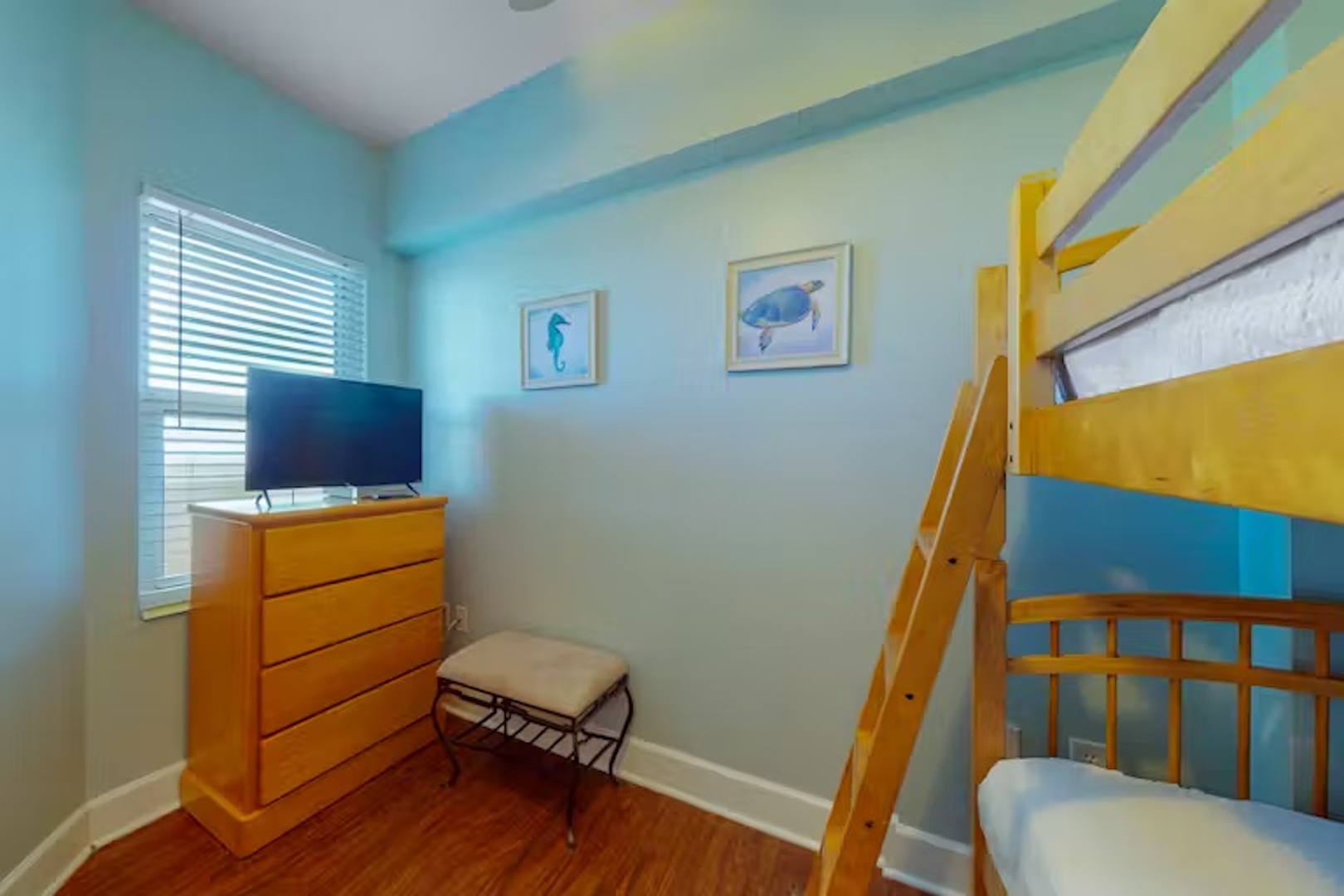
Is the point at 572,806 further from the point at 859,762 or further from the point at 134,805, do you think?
the point at 134,805

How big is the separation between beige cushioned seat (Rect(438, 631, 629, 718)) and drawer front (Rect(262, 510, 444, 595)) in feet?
1.47

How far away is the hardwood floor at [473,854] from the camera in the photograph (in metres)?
1.30

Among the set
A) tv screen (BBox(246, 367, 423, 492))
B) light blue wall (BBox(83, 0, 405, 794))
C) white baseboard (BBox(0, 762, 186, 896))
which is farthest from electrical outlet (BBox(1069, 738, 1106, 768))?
light blue wall (BBox(83, 0, 405, 794))

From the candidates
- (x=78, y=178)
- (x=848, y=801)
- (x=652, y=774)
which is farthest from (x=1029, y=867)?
(x=78, y=178)

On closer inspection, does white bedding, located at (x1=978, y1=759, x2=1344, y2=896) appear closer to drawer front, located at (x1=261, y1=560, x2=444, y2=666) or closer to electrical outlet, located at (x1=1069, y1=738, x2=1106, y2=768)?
electrical outlet, located at (x1=1069, y1=738, x2=1106, y2=768)

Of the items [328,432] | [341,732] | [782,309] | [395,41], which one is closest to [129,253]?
[328,432]

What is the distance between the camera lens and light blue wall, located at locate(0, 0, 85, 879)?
3.88 ft

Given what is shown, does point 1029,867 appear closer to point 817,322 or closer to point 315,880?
point 817,322

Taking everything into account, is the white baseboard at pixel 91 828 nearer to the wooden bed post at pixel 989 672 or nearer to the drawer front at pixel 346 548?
the drawer front at pixel 346 548

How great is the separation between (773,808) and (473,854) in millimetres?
916

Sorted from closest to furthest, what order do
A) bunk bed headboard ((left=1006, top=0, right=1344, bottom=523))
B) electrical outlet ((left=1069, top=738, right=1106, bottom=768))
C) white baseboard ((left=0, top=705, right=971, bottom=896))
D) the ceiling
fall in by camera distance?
1. bunk bed headboard ((left=1006, top=0, right=1344, bottom=523))
2. electrical outlet ((left=1069, top=738, right=1106, bottom=768))
3. white baseboard ((left=0, top=705, right=971, bottom=896))
4. the ceiling

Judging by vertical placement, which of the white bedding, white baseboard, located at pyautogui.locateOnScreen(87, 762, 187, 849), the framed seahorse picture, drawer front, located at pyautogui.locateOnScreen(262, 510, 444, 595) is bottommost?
white baseboard, located at pyautogui.locateOnScreen(87, 762, 187, 849)

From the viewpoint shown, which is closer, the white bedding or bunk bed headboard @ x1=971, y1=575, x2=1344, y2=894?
the white bedding

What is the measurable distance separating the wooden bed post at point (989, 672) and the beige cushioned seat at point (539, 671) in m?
1.05
